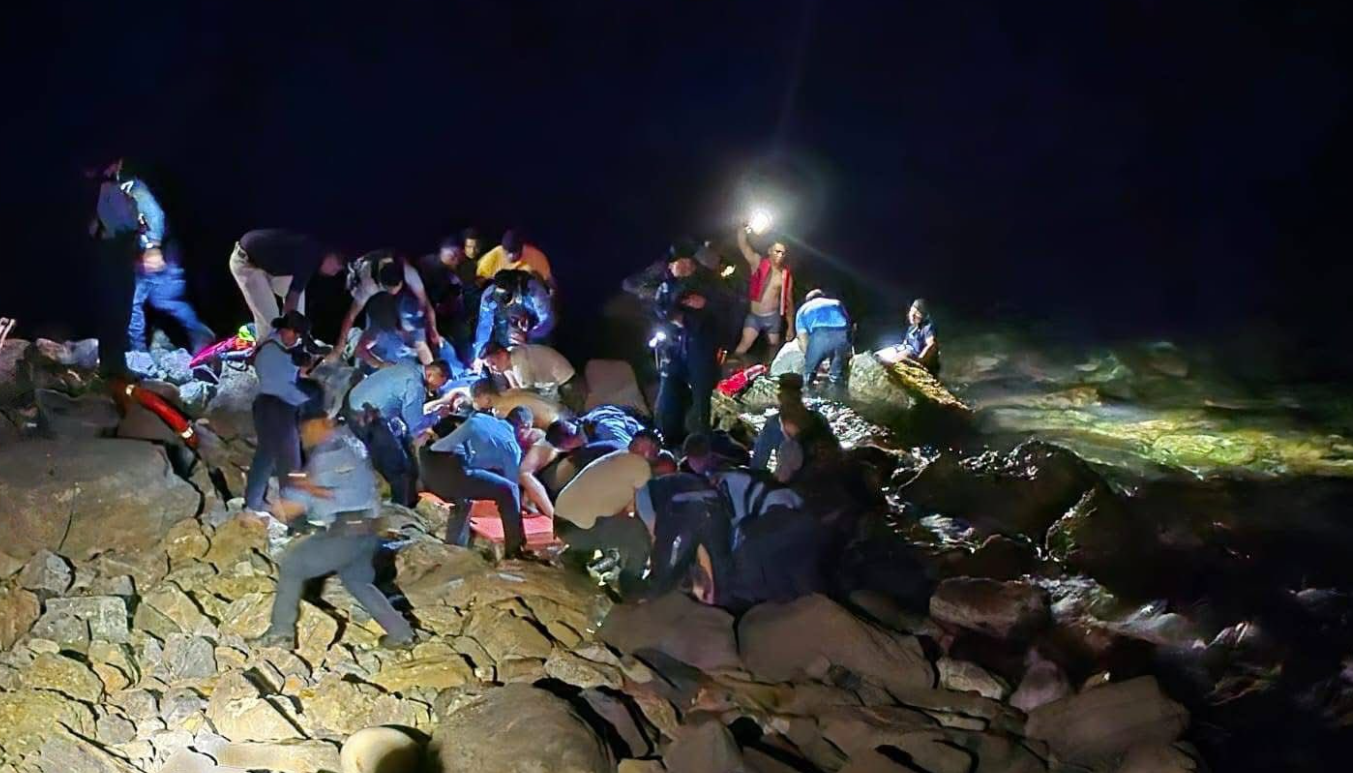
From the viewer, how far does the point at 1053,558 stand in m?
8.81

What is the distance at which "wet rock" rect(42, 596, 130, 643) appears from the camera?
20.2 feet

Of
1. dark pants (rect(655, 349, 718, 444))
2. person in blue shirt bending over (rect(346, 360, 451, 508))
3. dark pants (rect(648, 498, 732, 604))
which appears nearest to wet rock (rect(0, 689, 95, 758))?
person in blue shirt bending over (rect(346, 360, 451, 508))

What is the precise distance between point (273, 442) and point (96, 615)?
67.2 inches

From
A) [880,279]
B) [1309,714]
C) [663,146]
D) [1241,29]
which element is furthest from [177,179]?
[1241,29]

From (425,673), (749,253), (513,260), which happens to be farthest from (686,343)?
(425,673)

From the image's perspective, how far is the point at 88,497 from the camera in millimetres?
7352

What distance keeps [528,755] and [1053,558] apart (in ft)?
18.1

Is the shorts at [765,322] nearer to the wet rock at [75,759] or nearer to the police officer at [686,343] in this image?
the police officer at [686,343]

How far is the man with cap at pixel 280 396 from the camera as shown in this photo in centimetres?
734

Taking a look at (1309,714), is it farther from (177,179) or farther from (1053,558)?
(177,179)

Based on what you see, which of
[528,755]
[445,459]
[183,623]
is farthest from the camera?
[445,459]

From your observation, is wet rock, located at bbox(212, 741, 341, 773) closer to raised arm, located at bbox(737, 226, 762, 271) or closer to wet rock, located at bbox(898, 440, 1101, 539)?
wet rock, located at bbox(898, 440, 1101, 539)

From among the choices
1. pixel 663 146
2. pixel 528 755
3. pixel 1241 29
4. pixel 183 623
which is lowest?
pixel 183 623

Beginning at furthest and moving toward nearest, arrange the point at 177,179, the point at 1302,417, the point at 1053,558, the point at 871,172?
the point at 871,172, the point at 177,179, the point at 1302,417, the point at 1053,558
